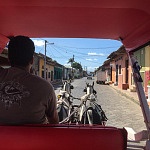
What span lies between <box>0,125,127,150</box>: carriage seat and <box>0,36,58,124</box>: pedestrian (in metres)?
0.16

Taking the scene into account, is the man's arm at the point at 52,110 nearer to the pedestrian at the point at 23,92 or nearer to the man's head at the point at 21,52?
the pedestrian at the point at 23,92

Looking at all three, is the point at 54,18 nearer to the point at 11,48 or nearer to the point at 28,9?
the point at 28,9

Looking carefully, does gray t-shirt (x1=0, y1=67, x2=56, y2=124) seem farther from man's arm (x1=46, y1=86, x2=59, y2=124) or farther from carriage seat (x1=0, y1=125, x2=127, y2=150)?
carriage seat (x1=0, y1=125, x2=127, y2=150)

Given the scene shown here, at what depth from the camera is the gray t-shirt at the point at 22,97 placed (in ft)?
7.63

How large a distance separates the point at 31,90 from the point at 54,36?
2134 mm

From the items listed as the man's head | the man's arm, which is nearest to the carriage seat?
the man's arm

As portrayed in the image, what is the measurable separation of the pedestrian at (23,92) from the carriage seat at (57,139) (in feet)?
0.52

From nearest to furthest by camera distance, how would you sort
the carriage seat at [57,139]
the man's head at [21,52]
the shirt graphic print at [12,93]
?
the carriage seat at [57,139]
the shirt graphic print at [12,93]
the man's head at [21,52]

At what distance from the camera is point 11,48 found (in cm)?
253

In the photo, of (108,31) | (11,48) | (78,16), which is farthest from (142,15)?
(11,48)

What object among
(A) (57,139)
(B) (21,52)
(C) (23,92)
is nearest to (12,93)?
(C) (23,92)

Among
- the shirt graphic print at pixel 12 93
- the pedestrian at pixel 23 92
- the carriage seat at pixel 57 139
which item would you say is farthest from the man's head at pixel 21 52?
the carriage seat at pixel 57 139

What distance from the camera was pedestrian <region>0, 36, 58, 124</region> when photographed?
233 cm

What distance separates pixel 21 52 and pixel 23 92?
0.35m
